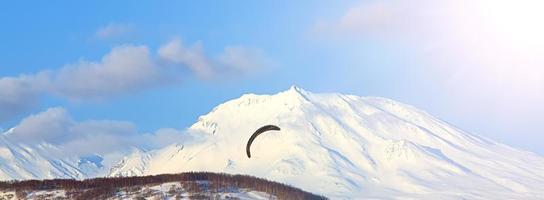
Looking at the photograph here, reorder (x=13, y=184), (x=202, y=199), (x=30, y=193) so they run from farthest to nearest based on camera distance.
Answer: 1. (x=13, y=184)
2. (x=30, y=193)
3. (x=202, y=199)

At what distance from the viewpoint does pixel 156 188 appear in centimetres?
12862

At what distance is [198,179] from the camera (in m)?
137

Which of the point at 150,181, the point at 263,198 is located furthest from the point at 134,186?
the point at 263,198

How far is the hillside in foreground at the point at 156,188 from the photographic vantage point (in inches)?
4993

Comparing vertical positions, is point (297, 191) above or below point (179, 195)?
above

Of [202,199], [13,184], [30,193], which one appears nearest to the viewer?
[202,199]

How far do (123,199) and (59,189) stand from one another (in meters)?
15.9

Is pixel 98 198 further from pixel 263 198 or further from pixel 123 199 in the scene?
pixel 263 198

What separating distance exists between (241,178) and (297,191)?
390 inches

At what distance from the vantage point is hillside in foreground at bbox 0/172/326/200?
127 metres

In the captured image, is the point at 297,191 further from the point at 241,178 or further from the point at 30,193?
the point at 30,193

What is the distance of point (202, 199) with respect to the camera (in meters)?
123

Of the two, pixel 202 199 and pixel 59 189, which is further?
pixel 59 189

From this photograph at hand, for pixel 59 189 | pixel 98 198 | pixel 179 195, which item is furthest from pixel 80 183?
pixel 179 195
